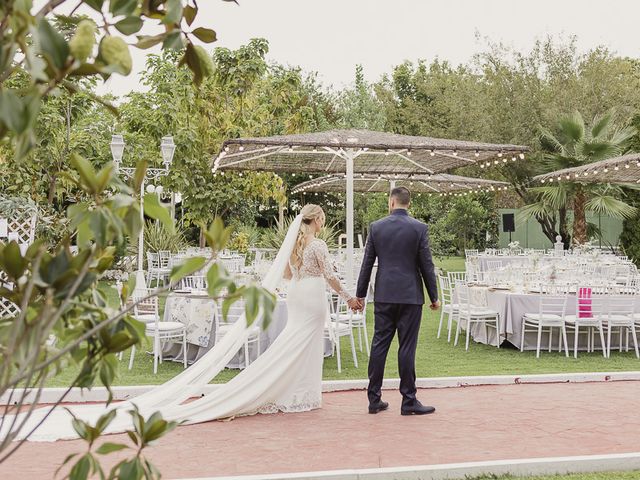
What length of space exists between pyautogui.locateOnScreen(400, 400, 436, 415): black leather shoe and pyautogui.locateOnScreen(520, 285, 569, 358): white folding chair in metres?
3.39

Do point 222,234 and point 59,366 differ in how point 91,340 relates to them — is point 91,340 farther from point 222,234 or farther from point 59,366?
point 222,234

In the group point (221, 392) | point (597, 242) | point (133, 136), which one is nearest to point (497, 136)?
point (597, 242)

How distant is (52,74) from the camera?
1.13 meters

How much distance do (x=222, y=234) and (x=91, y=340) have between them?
340 millimetres

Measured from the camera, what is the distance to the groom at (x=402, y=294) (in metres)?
6.28

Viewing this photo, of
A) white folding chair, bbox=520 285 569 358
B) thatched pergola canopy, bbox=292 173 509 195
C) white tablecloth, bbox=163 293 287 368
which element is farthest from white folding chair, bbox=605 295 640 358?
thatched pergola canopy, bbox=292 173 509 195

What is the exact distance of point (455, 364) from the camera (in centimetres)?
895

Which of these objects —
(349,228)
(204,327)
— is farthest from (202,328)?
(349,228)

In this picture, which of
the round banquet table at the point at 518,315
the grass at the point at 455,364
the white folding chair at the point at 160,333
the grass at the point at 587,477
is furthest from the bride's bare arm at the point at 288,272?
the round banquet table at the point at 518,315

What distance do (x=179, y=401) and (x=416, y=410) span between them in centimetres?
199

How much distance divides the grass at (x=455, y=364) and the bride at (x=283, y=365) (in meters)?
1.36

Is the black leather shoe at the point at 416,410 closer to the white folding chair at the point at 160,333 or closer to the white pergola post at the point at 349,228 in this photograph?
the white folding chair at the point at 160,333

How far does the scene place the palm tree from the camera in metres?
20.7

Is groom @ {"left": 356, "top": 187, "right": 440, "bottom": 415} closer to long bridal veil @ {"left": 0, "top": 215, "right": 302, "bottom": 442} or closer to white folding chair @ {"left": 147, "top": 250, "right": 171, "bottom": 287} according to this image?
long bridal veil @ {"left": 0, "top": 215, "right": 302, "bottom": 442}
